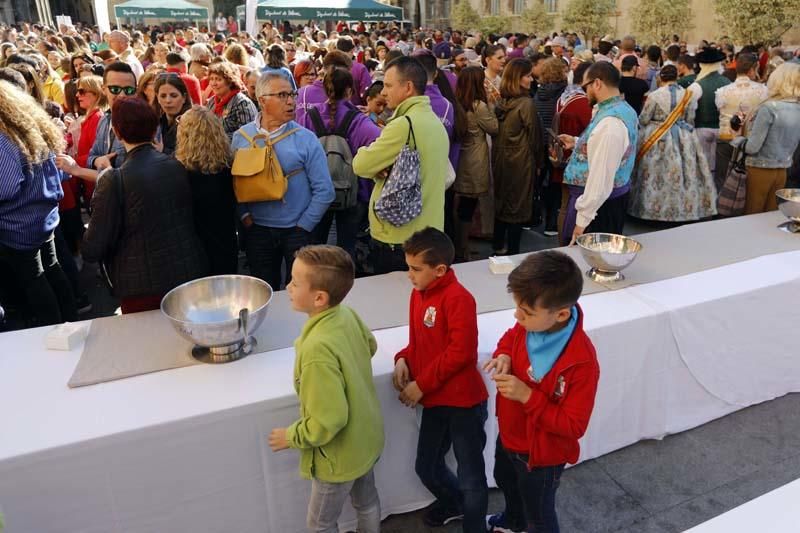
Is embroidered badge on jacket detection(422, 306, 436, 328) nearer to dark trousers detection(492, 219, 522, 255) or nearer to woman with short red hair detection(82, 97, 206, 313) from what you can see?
woman with short red hair detection(82, 97, 206, 313)

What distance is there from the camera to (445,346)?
1931mm

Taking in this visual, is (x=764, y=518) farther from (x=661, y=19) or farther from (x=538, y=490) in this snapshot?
(x=661, y=19)

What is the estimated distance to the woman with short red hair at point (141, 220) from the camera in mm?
2371

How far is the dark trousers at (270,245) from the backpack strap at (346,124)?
800mm

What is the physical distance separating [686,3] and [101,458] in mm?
18574

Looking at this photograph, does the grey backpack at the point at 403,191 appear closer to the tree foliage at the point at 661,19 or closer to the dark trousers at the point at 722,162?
the dark trousers at the point at 722,162

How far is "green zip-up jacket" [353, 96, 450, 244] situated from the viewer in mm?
2652

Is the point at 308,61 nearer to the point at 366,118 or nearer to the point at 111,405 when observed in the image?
the point at 366,118

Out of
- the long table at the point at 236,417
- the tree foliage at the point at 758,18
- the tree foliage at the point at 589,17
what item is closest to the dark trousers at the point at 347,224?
the long table at the point at 236,417

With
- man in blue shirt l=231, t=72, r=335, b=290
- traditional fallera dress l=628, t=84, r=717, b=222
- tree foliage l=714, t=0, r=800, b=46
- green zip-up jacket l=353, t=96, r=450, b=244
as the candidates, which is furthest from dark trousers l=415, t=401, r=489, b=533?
tree foliage l=714, t=0, r=800, b=46

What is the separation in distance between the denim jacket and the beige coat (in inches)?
73.4

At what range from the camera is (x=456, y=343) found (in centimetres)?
186

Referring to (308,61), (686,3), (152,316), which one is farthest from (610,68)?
(686,3)

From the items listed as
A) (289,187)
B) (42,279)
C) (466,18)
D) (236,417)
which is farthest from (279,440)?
(466,18)
